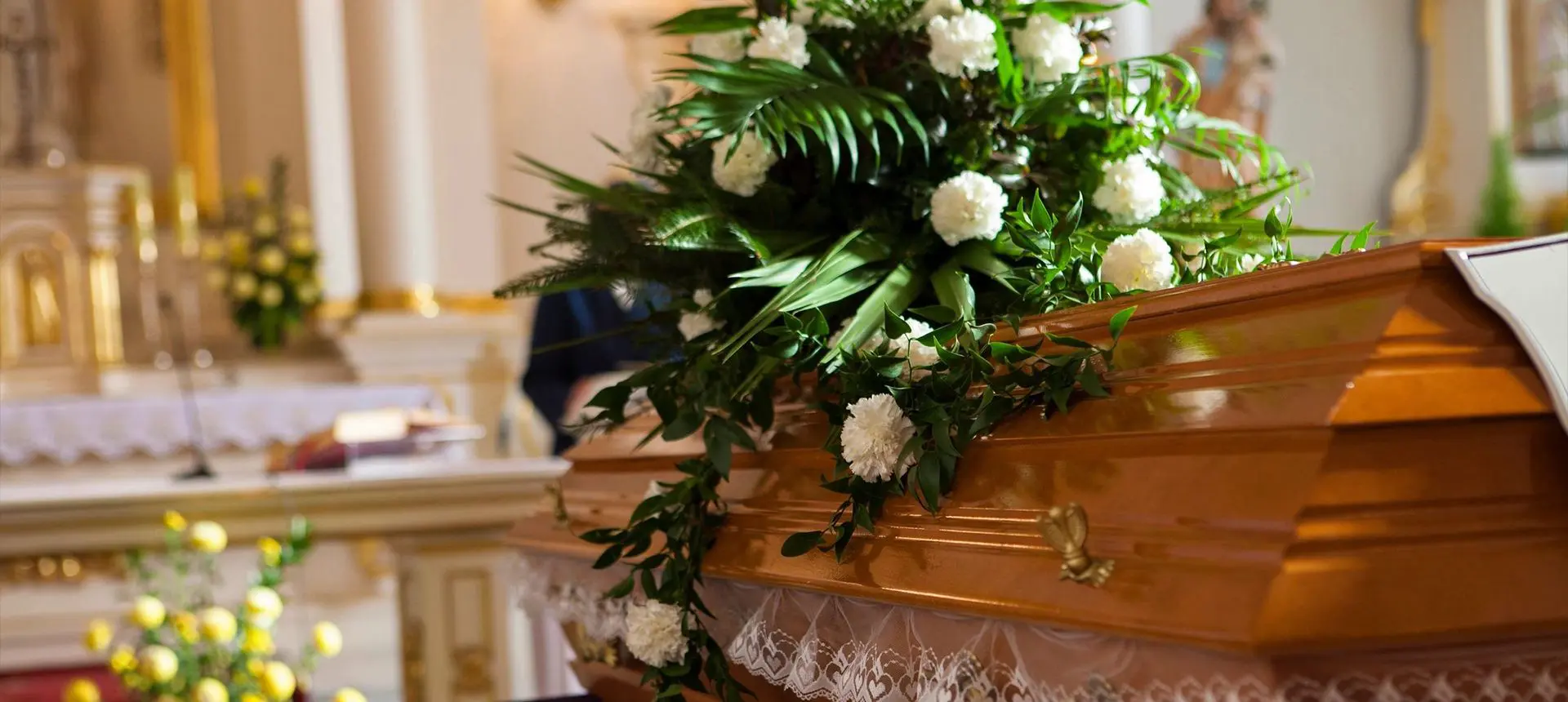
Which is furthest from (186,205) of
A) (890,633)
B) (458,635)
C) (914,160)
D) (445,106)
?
(890,633)

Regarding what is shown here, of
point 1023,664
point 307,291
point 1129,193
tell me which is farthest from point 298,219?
point 1023,664

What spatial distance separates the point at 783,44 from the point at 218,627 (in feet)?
4.41

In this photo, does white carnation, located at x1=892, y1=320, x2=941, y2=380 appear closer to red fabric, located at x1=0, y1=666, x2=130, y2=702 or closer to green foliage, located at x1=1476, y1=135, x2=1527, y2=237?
red fabric, located at x1=0, y1=666, x2=130, y2=702

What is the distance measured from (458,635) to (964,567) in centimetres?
227

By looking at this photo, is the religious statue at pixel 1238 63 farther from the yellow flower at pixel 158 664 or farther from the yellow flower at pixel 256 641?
the yellow flower at pixel 158 664

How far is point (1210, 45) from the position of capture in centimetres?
589

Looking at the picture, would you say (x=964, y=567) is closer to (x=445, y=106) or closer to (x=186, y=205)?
(x=186, y=205)

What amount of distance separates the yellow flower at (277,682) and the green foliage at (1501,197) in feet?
21.5

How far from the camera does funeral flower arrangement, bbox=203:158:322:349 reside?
715 centimetres

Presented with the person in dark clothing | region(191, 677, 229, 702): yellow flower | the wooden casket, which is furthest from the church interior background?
the wooden casket

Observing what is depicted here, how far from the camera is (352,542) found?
10.9ft

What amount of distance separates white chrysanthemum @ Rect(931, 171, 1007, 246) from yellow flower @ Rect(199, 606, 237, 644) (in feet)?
4.67

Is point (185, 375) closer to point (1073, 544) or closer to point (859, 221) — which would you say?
point (859, 221)

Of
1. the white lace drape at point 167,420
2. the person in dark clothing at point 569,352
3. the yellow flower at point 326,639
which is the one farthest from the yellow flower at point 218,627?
the white lace drape at point 167,420
